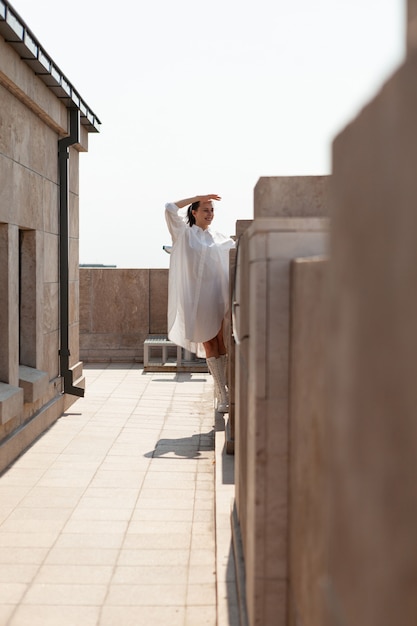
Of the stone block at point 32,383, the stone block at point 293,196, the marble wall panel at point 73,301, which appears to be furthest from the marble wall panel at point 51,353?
the stone block at point 293,196

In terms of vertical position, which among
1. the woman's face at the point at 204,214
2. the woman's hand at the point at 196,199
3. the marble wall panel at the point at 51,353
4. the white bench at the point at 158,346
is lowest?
the white bench at the point at 158,346

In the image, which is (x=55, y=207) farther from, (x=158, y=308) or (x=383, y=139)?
(x=383, y=139)

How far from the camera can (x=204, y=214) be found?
6.94m

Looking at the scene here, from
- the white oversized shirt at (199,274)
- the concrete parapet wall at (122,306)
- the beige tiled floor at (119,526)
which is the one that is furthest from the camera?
the concrete parapet wall at (122,306)

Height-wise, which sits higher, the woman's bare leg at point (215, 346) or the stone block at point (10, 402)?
the woman's bare leg at point (215, 346)

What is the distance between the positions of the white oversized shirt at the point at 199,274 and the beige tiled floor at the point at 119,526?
915mm

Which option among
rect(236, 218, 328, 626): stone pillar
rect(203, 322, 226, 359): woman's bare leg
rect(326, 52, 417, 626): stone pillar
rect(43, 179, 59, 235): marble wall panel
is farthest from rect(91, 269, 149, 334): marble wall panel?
rect(326, 52, 417, 626): stone pillar

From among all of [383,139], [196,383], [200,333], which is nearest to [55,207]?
[200,333]

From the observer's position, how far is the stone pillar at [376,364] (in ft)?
2.37

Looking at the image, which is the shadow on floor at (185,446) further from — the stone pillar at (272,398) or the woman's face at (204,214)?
the stone pillar at (272,398)

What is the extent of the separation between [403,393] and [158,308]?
11.7m

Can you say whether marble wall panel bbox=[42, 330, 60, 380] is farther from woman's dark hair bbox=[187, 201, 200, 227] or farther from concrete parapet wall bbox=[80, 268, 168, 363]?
concrete parapet wall bbox=[80, 268, 168, 363]

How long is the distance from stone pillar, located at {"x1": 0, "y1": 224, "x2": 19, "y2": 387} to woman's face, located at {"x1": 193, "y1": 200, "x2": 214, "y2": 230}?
1699 mm

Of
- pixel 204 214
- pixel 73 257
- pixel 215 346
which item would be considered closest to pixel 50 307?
pixel 73 257
